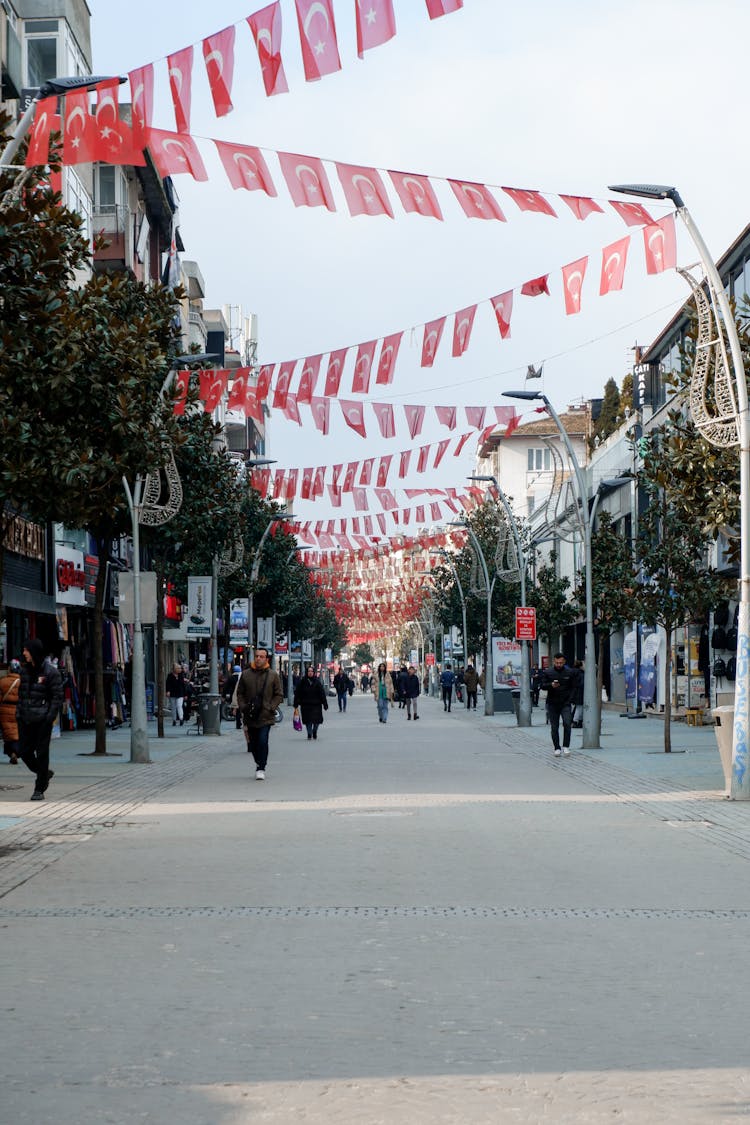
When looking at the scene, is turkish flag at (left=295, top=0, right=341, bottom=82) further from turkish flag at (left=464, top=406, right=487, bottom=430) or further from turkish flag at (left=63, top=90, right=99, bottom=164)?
turkish flag at (left=464, top=406, right=487, bottom=430)

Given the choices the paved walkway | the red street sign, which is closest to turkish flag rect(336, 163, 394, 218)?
the paved walkway

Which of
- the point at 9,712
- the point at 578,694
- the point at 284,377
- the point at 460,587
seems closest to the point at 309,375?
the point at 284,377

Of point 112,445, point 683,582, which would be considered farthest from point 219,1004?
point 683,582

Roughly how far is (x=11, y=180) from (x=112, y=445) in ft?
26.9

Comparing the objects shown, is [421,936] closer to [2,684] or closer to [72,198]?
[2,684]

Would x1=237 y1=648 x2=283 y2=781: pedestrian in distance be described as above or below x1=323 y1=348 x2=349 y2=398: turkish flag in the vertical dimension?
below

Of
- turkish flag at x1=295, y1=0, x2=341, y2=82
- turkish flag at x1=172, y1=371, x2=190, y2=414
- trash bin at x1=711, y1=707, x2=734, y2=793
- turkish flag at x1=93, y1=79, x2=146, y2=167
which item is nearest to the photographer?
turkish flag at x1=295, y1=0, x2=341, y2=82

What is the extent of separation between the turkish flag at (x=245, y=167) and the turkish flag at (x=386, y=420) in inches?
552

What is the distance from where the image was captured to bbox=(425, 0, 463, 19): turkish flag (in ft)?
39.0

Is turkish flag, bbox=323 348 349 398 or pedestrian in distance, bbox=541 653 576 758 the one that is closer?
turkish flag, bbox=323 348 349 398

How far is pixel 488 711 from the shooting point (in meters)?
61.0

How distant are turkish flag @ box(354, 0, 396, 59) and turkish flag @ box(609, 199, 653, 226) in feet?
20.9

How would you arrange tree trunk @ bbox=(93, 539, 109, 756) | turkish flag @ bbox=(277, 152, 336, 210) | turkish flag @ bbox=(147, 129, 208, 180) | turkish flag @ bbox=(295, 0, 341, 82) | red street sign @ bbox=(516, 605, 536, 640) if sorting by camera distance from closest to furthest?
turkish flag @ bbox=(295, 0, 341, 82) < turkish flag @ bbox=(147, 129, 208, 180) < turkish flag @ bbox=(277, 152, 336, 210) < tree trunk @ bbox=(93, 539, 109, 756) < red street sign @ bbox=(516, 605, 536, 640)

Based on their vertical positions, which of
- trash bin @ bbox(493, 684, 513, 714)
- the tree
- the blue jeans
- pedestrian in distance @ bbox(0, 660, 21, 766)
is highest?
the tree
